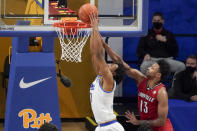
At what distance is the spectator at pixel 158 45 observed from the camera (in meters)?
9.23

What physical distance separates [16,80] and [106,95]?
67.7 inches

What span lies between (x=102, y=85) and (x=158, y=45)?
365cm

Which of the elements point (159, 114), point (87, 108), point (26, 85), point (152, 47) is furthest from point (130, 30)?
point (87, 108)

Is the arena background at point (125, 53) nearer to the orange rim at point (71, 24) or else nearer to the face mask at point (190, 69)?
the face mask at point (190, 69)

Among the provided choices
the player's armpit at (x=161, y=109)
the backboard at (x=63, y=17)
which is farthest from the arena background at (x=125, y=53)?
the player's armpit at (x=161, y=109)

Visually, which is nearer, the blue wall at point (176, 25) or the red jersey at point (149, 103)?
the red jersey at point (149, 103)

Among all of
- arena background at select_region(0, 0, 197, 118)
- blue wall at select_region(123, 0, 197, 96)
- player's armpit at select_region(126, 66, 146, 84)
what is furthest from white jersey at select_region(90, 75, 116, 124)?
blue wall at select_region(123, 0, 197, 96)

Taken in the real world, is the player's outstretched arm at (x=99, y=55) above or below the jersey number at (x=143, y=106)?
above

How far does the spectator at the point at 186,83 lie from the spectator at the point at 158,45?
58 centimetres

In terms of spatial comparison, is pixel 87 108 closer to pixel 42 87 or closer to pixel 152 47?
pixel 152 47

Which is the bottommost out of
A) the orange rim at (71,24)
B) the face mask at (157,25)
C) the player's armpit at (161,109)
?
the player's armpit at (161,109)

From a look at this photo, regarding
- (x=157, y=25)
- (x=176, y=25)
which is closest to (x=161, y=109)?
(x=157, y=25)

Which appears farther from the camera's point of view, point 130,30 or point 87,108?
point 87,108

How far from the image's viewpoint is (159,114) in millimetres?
6598
